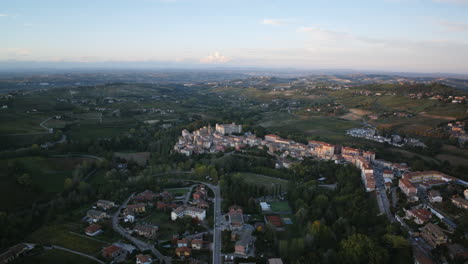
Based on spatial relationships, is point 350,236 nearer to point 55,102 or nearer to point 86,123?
point 86,123

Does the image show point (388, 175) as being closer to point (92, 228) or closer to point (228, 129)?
point (228, 129)

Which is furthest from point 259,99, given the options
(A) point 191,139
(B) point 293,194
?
(B) point 293,194

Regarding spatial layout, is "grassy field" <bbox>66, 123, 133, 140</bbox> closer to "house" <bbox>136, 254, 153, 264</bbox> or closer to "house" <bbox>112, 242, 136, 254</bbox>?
"house" <bbox>112, 242, 136, 254</bbox>

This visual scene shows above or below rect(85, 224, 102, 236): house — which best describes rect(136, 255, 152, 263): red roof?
above

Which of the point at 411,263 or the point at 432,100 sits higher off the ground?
the point at 432,100

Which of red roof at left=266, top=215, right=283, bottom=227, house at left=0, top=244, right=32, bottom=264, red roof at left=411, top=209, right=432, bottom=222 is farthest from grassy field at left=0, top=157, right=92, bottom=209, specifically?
red roof at left=411, top=209, right=432, bottom=222

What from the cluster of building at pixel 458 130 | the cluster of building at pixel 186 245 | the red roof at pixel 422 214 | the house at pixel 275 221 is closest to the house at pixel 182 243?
the cluster of building at pixel 186 245

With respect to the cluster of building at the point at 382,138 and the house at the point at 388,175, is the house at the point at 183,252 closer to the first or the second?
the house at the point at 388,175
